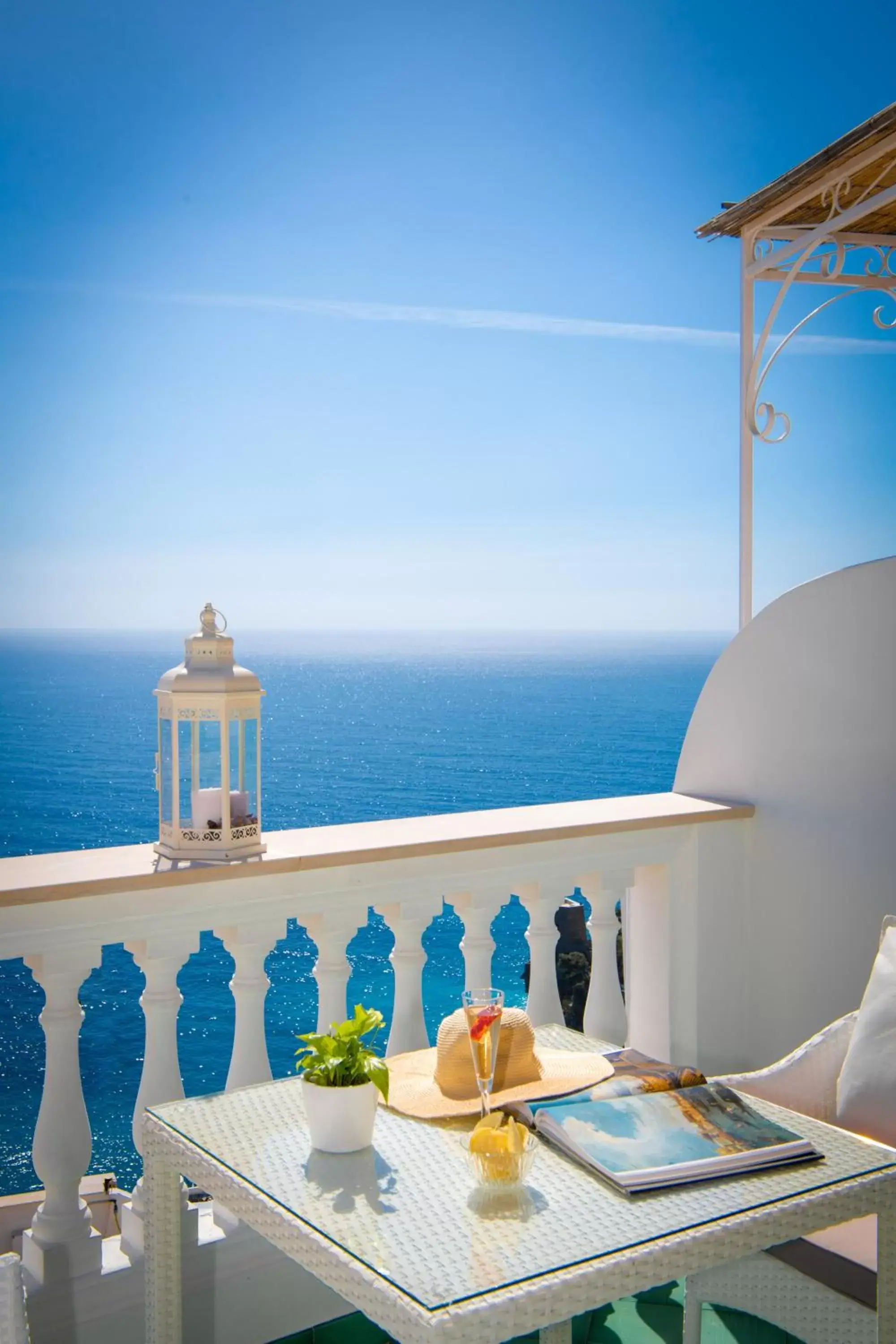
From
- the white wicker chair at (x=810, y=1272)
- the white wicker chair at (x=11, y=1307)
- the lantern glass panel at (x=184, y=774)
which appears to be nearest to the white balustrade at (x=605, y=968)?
the white wicker chair at (x=810, y=1272)

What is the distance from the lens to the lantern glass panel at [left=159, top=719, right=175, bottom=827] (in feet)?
6.55

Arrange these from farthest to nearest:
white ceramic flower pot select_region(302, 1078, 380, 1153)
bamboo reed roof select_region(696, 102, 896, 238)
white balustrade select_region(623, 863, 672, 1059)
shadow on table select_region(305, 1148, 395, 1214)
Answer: bamboo reed roof select_region(696, 102, 896, 238)
white balustrade select_region(623, 863, 672, 1059)
white ceramic flower pot select_region(302, 1078, 380, 1153)
shadow on table select_region(305, 1148, 395, 1214)

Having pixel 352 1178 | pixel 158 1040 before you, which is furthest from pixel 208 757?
pixel 352 1178

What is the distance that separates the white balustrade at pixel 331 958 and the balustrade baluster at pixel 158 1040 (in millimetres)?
228

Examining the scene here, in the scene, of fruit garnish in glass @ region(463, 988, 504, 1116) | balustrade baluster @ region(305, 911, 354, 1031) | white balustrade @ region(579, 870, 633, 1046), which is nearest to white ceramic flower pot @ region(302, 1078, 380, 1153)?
fruit garnish in glass @ region(463, 988, 504, 1116)

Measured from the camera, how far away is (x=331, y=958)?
6.98 feet

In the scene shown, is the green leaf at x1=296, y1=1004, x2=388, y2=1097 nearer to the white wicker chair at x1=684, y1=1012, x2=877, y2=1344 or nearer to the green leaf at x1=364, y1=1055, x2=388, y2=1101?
the green leaf at x1=364, y1=1055, x2=388, y2=1101

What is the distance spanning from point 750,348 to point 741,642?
996mm

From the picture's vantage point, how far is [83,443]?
123 ft

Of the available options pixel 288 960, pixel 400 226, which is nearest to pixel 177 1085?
pixel 288 960

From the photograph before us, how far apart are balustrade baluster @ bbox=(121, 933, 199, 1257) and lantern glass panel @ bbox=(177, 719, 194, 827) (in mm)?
192

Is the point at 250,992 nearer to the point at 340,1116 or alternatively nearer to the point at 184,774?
the point at 184,774

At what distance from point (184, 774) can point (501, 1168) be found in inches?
37.0

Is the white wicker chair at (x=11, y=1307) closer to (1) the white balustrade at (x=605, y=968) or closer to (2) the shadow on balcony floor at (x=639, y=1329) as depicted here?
(2) the shadow on balcony floor at (x=639, y=1329)
